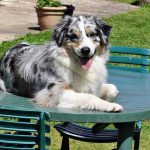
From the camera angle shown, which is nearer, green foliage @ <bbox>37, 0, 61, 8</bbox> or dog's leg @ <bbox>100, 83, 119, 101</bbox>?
dog's leg @ <bbox>100, 83, 119, 101</bbox>

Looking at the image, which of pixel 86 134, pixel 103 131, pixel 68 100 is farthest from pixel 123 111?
pixel 103 131

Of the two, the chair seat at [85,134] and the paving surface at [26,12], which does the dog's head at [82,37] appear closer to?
the chair seat at [85,134]

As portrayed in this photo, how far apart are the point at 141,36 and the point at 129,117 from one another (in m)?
8.41

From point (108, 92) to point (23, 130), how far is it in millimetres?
1121

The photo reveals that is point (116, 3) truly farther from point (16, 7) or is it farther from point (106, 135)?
point (106, 135)

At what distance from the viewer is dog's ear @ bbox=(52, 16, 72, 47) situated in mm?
4199

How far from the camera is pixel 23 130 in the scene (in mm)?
3379

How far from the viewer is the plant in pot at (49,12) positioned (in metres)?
12.4

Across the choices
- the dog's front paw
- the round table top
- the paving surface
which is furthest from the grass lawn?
the dog's front paw

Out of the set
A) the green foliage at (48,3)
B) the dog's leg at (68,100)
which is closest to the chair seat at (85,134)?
the dog's leg at (68,100)

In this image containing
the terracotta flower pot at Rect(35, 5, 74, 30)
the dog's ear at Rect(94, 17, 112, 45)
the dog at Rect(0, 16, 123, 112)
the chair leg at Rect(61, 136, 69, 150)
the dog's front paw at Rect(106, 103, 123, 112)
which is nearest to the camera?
the dog's front paw at Rect(106, 103, 123, 112)

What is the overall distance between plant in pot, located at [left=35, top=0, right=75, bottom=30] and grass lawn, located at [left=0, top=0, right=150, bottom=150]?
55 cm

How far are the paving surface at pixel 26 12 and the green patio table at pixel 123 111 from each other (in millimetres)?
6818

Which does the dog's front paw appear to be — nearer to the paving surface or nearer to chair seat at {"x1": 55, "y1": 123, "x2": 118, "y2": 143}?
chair seat at {"x1": 55, "y1": 123, "x2": 118, "y2": 143}
